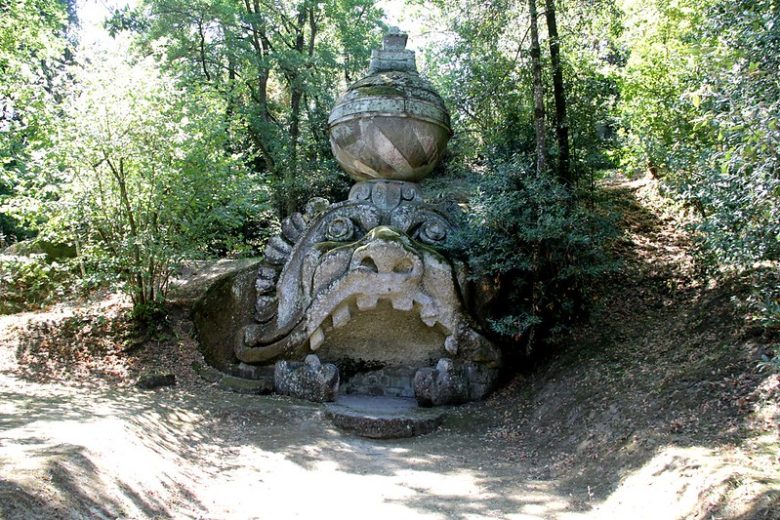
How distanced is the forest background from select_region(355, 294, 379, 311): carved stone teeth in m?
1.17

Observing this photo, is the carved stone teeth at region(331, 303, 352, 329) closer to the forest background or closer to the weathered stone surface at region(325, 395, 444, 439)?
the weathered stone surface at region(325, 395, 444, 439)

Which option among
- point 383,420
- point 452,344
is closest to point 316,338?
point 383,420

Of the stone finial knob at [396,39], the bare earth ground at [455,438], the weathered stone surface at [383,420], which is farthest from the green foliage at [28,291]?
the stone finial knob at [396,39]

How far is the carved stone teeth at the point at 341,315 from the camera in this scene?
7352 millimetres

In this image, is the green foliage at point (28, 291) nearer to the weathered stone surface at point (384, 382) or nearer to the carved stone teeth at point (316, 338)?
the carved stone teeth at point (316, 338)

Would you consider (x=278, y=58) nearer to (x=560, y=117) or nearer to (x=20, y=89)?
(x=20, y=89)

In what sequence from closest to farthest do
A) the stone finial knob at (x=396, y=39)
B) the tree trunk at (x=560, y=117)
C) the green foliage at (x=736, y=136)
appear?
the green foliage at (x=736, y=136) < the stone finial knob at (x=396, y=39) < the tree trunk at (x=560, y=117)

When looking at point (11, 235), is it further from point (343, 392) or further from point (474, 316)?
point (474, 316)

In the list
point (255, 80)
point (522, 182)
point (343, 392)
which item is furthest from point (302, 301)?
point (255, 80)

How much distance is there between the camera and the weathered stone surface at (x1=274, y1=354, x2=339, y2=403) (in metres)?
7.20

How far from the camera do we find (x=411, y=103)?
8312 millimetres

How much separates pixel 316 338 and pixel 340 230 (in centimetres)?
132

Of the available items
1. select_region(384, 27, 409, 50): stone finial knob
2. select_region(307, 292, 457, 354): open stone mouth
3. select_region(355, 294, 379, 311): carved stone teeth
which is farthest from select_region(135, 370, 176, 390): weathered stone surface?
select_region(384, 27, 409, 50): stone finial knob

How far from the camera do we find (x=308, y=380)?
7.23 meters
